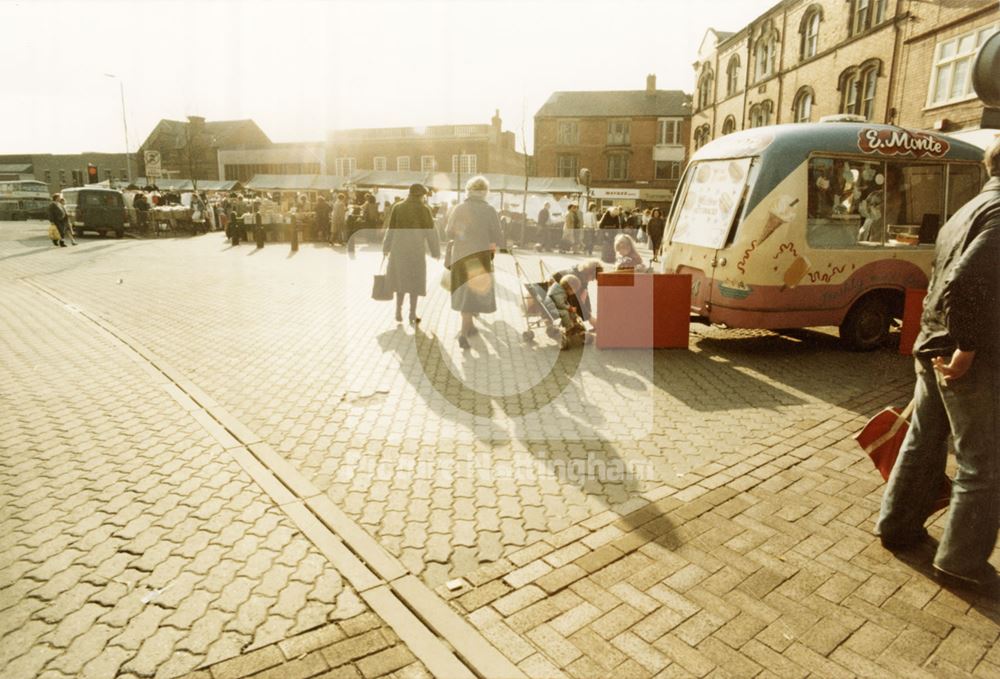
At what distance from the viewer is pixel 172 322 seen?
29.8 feet

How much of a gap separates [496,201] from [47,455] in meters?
27.4

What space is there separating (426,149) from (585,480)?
54.4 meters

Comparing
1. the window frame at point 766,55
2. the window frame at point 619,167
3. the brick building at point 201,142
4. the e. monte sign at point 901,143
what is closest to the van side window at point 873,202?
the e. monte sign at point 901,143

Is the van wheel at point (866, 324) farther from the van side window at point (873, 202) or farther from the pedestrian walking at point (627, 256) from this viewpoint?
the pedestrian walking at point (627, 256)

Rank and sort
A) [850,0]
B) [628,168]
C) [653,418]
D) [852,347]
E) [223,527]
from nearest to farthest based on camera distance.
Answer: [223,527] < [653,418] < [852,347] < [850,0] < [628,168]

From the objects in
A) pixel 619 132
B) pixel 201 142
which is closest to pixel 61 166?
pixel 201 142

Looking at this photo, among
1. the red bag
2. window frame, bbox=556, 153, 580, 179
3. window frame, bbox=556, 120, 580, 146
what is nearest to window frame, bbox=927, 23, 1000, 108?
the red bag

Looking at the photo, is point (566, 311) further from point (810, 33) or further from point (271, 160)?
point (271, 160)

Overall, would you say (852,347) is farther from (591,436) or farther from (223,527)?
(223,527)

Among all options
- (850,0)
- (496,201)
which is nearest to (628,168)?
(496,201)

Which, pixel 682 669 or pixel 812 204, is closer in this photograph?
pixel 682 669

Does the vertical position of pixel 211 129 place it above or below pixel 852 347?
above

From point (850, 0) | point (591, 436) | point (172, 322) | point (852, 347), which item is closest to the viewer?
point (591, 436)

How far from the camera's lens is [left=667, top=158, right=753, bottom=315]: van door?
746 cm
